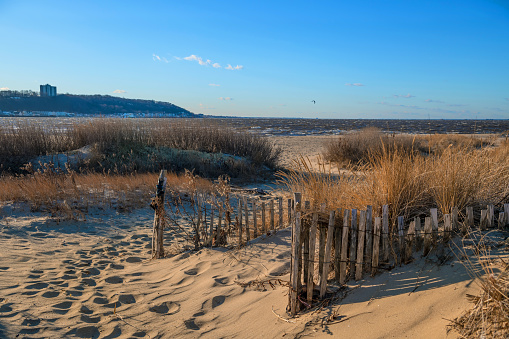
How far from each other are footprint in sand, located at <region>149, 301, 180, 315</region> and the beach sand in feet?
0.04

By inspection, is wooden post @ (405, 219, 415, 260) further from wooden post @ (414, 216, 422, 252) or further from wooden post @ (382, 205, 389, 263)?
wooden post @ (382, 205, 389, 263)

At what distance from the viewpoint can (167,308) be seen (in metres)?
3.58

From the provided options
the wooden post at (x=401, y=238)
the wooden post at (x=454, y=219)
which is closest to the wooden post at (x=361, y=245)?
the wooden post at (x=401, y=238)

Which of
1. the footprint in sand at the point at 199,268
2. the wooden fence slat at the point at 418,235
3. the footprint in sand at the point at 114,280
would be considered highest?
the wooden fence slat at the point at 418,235

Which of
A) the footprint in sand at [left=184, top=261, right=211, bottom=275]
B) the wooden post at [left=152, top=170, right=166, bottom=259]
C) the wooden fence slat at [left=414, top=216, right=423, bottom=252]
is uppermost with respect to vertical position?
the wooden fence slat at [left=414, top=216, right=423, bottom=252]

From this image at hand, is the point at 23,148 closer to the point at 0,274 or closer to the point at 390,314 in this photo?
the point at 0,274

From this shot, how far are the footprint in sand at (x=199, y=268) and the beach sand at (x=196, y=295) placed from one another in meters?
0.01

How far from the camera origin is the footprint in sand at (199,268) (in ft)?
14.3

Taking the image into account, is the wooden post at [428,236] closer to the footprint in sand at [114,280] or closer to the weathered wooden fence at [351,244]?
the weathered wooden fence at [351,244]

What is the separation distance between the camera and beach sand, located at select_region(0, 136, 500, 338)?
2738mm

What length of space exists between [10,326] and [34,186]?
208 inches

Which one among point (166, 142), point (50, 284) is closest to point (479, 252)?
point (50, 284)

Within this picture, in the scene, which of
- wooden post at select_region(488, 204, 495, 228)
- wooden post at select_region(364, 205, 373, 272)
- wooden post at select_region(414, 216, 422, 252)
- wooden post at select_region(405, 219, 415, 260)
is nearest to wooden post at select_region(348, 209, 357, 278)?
wooden post at select_region(364, 205, 373, 272)

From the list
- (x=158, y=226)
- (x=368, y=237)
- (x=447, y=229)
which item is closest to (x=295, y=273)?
(x=368, y=237)
